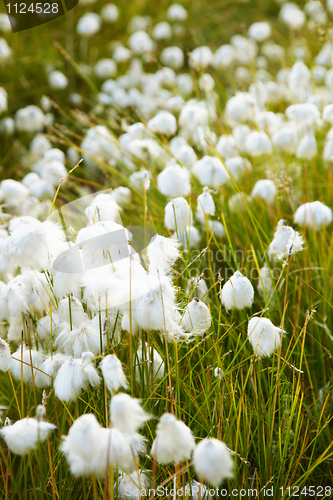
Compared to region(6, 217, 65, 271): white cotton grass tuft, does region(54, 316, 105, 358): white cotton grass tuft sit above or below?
below


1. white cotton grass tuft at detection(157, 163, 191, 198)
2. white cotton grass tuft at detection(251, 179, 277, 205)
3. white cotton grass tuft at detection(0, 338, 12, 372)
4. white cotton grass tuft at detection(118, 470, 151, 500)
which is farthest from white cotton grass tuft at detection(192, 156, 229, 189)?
white cotton grass tuft at detection(118, 470, 151, 500)

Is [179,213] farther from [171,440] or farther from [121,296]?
[171,440]

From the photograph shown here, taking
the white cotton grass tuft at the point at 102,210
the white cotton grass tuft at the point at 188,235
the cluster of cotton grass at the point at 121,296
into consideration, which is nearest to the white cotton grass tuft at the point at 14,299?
the cluster of cotton grass at the point at 121,296

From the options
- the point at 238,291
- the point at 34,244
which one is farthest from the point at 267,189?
the point at 34,244

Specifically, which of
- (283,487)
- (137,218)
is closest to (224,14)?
(137,218)

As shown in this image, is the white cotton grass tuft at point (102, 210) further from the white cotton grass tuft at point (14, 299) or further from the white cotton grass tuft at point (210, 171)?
the white cotton grass tuft at point (210, 171)

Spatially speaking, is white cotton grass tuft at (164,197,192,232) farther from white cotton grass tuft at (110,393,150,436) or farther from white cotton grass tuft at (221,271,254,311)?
white cotton grass tuft at (110,393,150,436)
